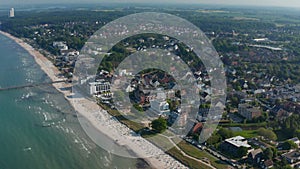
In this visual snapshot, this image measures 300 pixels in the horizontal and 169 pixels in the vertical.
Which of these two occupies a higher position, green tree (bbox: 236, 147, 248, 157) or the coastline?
green tree (bbox: 236, 147, 248, 157)

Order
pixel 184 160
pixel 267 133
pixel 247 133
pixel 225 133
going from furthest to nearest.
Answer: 1. pixel 247 133
2. pixel 267 133
3. pixel 225 133
4. pixel 184 160

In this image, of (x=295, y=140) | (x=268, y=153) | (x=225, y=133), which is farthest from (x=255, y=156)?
(x=295, y=140)

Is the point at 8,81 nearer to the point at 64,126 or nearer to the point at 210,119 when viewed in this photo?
the point at 64,126

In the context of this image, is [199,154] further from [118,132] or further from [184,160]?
[118,132]

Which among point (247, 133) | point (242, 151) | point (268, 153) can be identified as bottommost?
point (247, 133)

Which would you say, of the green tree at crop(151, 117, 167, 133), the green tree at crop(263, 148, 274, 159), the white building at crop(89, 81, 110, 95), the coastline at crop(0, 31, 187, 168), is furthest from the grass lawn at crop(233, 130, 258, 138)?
the white building at crop(89, 81, 110, 95)

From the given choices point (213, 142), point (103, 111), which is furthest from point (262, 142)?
point (103, 111)

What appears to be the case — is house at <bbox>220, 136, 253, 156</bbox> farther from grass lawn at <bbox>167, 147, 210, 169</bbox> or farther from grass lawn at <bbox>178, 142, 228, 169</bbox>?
grass lawn at <bbox>167, 147, 210, 169</bbox>
